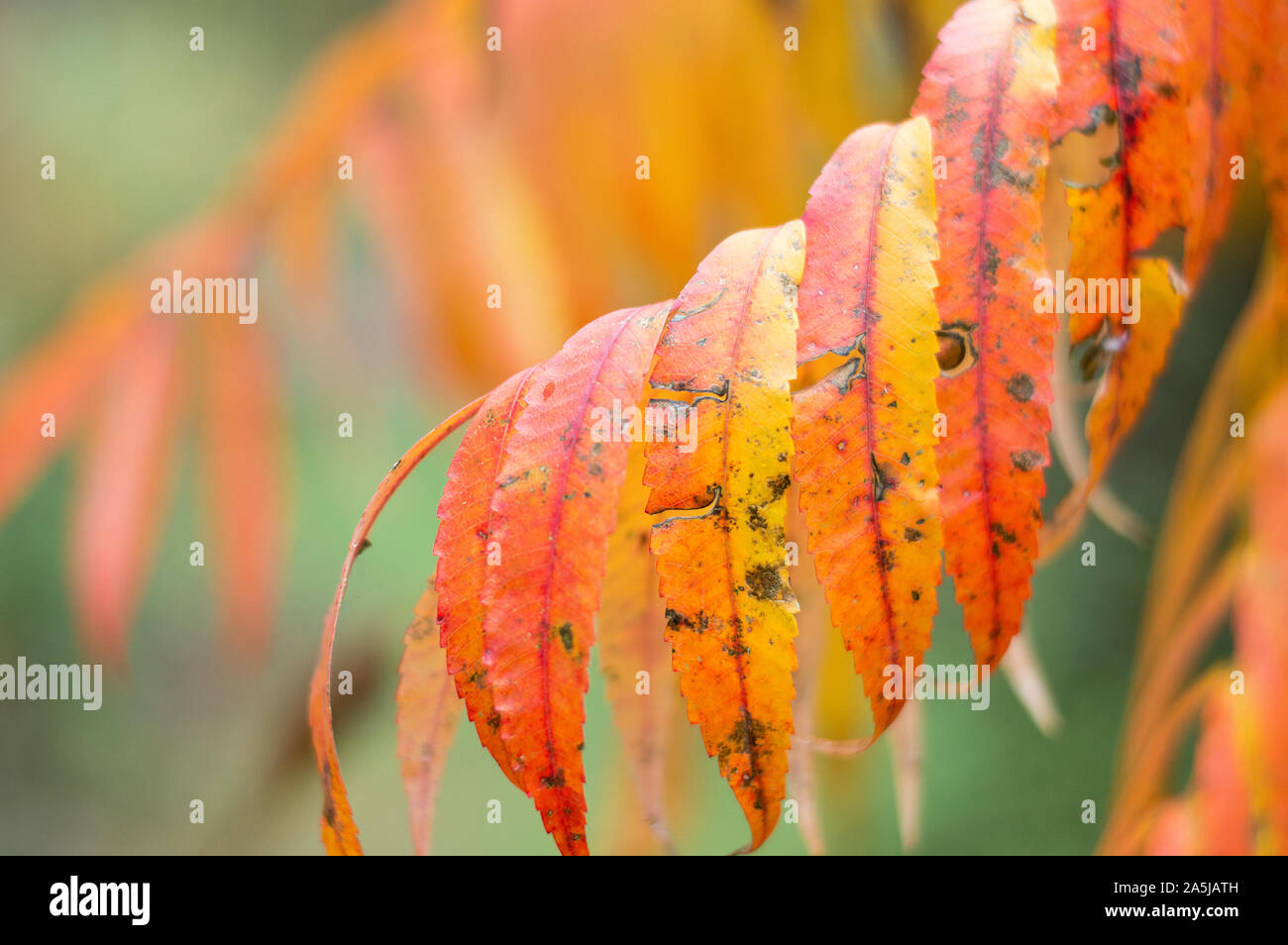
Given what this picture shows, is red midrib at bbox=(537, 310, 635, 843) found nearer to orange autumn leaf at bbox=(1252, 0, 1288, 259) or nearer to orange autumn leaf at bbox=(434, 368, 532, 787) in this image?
orange autumn leaf at bbox=(434, 368, 532, 787)

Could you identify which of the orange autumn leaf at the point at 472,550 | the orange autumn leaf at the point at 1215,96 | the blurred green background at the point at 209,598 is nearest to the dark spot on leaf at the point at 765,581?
the orange autumn leaf at the point at 472,550

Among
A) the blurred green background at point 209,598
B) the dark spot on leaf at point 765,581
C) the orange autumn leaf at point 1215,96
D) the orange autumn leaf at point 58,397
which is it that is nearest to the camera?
the dark spot on leaf at point 765,581

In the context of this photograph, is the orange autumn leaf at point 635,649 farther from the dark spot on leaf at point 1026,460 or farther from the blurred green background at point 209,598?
the blurred green background at point 209,598

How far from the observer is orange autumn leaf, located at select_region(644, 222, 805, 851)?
0.36 metres

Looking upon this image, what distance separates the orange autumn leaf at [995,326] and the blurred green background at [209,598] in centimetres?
179

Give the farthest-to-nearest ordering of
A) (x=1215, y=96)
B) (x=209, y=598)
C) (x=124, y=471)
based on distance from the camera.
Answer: (x=209, y=598), (x=124, y=471), (x=1215, y=96)

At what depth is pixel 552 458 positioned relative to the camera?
14.7 inches

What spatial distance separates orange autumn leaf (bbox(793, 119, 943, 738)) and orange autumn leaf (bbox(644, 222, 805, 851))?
0.06 feet

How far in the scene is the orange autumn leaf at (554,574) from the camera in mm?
368

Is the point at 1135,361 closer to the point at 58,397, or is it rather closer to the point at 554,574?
the point at 554,574

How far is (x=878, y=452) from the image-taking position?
365 millimetres

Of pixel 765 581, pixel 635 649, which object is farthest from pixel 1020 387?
pixel 635 649

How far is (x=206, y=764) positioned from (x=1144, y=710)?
2742mm

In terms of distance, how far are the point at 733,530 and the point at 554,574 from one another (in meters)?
0.07
